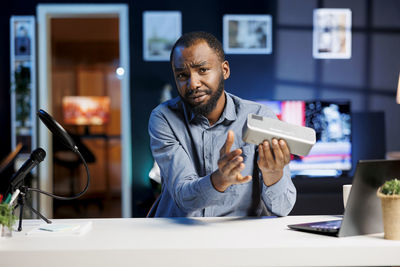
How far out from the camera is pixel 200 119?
1.77m

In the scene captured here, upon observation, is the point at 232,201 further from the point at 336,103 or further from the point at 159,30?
the point at 159,30

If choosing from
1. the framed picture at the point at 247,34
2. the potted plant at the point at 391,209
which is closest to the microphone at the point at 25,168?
the potted plant at the point at 391,209

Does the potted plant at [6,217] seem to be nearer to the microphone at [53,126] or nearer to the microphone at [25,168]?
the microphone at [25,168]

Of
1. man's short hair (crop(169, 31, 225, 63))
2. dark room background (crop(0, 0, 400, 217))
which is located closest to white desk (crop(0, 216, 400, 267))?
man's short hair (crop(169, 31, 225, 63))

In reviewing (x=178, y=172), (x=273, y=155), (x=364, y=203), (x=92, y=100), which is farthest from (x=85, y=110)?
(x=364, y=203)

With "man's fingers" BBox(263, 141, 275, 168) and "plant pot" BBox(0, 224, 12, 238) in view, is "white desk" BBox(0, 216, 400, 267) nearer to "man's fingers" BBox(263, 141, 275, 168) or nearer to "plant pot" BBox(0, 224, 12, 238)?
"plant pot" BBox(0, 224, 12, 238)

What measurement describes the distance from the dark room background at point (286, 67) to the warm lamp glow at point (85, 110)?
3355 mm

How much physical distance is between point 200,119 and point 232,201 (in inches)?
13.3

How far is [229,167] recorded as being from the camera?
50.8 inches

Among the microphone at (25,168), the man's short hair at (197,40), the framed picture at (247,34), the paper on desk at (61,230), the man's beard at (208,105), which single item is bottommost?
the paper on desk at (61,230)

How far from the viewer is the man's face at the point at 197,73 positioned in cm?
165

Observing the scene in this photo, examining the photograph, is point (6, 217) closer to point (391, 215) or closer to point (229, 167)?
point (229, 167)

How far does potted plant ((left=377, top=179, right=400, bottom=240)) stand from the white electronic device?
0.77 feet

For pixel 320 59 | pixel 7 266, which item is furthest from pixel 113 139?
pixel 7 266
